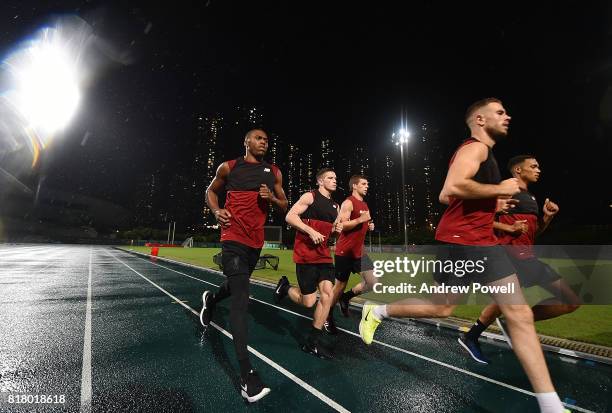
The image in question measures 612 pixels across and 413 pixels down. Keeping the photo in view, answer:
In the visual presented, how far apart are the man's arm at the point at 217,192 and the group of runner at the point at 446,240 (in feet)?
0.04

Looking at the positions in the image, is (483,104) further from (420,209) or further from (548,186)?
(420,209)

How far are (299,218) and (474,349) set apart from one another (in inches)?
105

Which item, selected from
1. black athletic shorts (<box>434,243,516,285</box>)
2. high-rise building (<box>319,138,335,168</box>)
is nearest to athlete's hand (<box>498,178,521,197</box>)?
black athletic shorts (<box>434,243,516,285</box>)

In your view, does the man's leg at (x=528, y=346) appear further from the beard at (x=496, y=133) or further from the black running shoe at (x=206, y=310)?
the black running shoe at (x=206, y=310)

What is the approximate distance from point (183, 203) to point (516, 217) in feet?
355

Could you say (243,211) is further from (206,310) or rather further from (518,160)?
(518,160)

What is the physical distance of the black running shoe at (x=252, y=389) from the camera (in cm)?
251

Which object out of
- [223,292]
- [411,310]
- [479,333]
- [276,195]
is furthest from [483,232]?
[223,292]

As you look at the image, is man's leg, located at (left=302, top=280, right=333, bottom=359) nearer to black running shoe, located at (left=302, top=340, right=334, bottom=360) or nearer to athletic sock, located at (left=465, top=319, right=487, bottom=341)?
black running shoe, located at (left=302, top=340, right=334, bottom=360)

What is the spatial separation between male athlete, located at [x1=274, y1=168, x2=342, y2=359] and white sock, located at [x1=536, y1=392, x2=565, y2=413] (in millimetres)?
2200

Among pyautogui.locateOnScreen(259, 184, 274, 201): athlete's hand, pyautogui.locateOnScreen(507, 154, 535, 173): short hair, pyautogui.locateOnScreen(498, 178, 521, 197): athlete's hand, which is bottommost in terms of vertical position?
pyautogui.locateOnScreen(498, 178, 521, 197): athlete's hand

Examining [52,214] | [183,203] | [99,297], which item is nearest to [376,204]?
[183,203]

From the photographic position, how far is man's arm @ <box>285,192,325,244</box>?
3.58 meters

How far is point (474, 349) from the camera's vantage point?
146 inches
